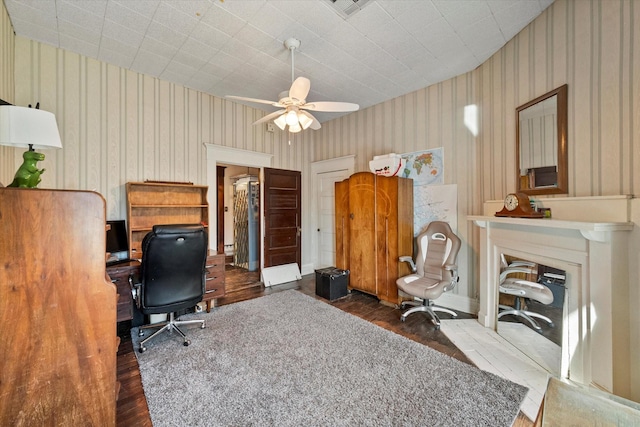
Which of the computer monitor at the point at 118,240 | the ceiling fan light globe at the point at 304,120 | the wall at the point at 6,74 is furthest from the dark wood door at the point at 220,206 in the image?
the ceiling fan light globe at the point at 304,120

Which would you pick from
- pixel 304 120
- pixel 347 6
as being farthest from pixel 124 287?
pixel 347 6

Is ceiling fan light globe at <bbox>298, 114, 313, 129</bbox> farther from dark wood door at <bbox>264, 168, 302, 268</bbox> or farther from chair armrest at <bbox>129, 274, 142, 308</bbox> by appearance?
chair armrest at <bbox>129, 274, 142, 308</bbox>

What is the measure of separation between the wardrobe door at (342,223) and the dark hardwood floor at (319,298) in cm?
54

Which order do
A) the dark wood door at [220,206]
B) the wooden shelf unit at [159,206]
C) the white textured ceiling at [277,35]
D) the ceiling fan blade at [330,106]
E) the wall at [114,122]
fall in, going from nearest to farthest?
1. the white textured ceiling at [277,35]
2. the ceiling fan blade at [330,106]
3. the wall at [114,122]
4. the wooden shelf unit at [159,206]
5. the dark wood door at [220,206]

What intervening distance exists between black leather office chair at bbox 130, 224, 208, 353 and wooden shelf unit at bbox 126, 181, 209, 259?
1.03 metres

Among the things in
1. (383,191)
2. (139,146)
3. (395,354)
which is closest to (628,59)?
(383,191)

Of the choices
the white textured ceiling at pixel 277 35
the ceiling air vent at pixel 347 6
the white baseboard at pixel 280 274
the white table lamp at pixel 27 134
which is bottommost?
the white baseboard at pixel 280 274

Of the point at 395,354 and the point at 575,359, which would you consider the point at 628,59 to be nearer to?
the point at 575,359

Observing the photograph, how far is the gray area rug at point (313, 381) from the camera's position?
1.54 metres

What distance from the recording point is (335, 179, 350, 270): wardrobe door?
3926 mm

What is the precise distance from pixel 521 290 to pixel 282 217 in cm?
344

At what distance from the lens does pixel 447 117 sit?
130 inches

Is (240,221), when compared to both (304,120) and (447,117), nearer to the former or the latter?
(304,120)

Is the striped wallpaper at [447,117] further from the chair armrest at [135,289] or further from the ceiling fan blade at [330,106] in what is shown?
the ceiling fan blade at [330,106]
